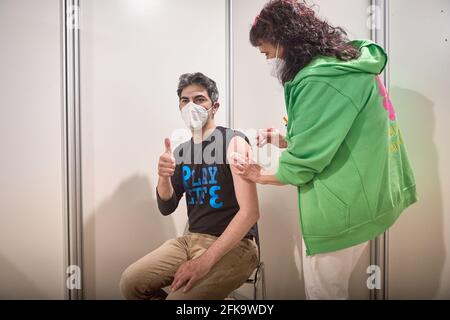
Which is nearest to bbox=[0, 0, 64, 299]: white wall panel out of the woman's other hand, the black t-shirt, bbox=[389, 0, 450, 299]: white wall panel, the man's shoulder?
the black t-shirt

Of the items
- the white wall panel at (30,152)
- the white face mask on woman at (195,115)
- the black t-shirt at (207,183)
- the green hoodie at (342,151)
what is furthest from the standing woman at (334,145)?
the white wall panel at (30,152)

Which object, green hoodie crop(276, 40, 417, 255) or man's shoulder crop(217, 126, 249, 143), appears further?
man's shoulder crop(217, 126, 249, 143)

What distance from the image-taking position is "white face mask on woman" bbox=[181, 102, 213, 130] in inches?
61.5

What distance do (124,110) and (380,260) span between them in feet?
4.55

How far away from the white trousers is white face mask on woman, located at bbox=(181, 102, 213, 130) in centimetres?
73

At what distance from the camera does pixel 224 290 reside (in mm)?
1486

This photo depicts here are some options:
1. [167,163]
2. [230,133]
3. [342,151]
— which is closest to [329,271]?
[342,151]

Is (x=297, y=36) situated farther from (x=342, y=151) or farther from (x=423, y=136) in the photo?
(x=423, y=136)

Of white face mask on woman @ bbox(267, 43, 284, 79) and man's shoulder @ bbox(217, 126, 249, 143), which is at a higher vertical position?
white face mask on woman @ bbox(267, 43, 284, 79)

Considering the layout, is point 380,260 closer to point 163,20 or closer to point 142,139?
point 142,139

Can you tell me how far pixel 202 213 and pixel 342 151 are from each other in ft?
2.23

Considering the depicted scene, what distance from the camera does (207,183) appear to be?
1.54 metres

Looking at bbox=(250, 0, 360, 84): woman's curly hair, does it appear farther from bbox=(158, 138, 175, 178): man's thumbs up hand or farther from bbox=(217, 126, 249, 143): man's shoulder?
bbox=(158, 138, 175, 178): man's thumbs up hand

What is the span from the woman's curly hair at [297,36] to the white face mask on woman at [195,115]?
394 mm
